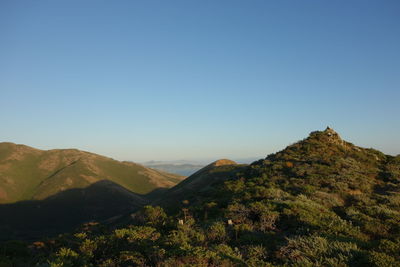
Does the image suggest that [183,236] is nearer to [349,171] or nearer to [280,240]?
[280,240]

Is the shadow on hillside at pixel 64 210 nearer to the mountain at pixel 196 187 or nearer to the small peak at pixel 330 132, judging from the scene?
the mountain at pixel 196 187

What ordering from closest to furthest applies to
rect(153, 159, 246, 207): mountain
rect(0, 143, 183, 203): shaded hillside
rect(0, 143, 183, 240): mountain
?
rect(153, 159, 246, 207): mountain < rect(0, 143, 183, 240): mountain < rect(0, 143, 183, 203): shaded hillside

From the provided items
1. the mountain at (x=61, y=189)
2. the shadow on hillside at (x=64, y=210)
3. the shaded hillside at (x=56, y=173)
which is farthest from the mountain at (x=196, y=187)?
the shaded hillside at (x=56, y=173)

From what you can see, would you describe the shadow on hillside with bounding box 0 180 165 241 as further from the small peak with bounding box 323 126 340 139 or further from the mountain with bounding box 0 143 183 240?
the small peak with bounding box 323 126 340 139

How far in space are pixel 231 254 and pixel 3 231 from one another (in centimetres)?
11171

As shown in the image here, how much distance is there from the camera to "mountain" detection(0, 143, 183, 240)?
104800mm

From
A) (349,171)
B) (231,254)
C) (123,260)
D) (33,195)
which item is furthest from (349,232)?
(33,195)

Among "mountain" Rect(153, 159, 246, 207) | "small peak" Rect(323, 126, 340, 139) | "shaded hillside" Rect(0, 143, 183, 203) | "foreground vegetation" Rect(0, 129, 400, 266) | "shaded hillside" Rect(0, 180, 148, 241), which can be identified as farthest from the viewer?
"shaded hillside" Rect(0, 143, 183, 203)

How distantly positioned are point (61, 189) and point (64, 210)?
24554 millimetres

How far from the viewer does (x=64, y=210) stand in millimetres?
115312

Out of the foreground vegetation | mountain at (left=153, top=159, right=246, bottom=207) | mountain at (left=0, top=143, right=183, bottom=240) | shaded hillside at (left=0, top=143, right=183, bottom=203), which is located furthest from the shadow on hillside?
the foreground vegetation

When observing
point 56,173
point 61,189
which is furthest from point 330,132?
point 56,173

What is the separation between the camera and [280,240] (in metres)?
11.0

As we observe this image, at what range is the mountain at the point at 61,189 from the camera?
10480 centimetres
